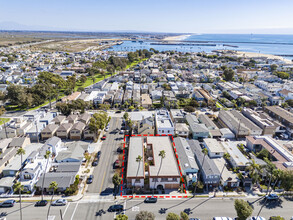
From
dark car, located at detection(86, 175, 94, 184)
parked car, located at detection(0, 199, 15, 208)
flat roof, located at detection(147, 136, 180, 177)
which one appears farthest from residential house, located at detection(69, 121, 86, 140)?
parked car, located at detection(0, 199, 15, 208)

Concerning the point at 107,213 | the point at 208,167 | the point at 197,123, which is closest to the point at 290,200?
the point at 208,167

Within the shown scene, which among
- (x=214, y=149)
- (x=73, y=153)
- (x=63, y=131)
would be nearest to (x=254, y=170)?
(x=214, y=149)

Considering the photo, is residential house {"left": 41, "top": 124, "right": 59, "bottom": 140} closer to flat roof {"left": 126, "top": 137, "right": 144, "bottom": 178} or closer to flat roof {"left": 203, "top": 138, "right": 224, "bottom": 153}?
flat roof {"left": 126, "top": 137, "right": 144, "bottom": 178}

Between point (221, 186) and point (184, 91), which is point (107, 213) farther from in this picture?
point (184, 91)

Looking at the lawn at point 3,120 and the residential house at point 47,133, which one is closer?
the residential house at point 47,133

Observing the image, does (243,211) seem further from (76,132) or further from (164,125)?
(76,132)

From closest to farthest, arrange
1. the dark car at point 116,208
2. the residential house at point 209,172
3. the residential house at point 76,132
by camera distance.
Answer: the dark car at point 116,208 → the residential house at point 209,172 → the residential house at point 76,132

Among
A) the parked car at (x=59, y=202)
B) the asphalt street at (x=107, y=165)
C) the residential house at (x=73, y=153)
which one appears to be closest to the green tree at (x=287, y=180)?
the asphalt street at (x=107, y=165)

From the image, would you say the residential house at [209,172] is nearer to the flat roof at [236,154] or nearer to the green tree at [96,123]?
the flat roof at [236,154]

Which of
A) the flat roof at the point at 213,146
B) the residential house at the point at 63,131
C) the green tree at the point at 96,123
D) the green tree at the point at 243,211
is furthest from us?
the residential house at the point at 63,131
